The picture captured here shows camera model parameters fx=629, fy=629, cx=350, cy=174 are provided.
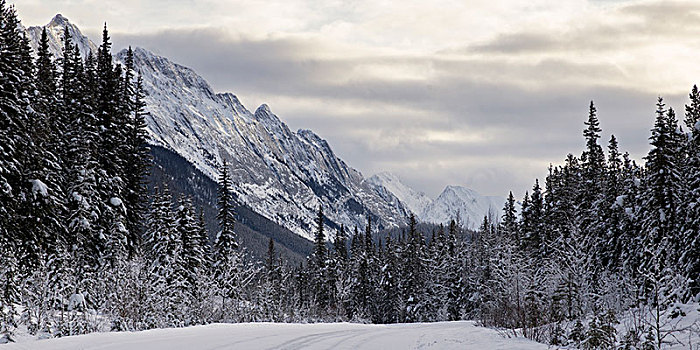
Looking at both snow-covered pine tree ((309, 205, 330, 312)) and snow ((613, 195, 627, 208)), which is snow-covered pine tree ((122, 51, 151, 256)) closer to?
snow ((613, 195, 627, 208))

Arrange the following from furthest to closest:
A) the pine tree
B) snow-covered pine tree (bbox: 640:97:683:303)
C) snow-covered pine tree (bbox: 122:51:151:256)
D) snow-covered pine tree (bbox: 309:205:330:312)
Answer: snow-covered pine tree (bbox: 309:205:330:312) < the pine tree < snow-covered pine tree (bbox: 122:51:151:256) < snow-covered pine tree (bbox: 640:97:683:303)

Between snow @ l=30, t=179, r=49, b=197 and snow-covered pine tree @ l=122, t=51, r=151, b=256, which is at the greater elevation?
snow-covered pine tree @ l=122, t=51, r=151, b=256

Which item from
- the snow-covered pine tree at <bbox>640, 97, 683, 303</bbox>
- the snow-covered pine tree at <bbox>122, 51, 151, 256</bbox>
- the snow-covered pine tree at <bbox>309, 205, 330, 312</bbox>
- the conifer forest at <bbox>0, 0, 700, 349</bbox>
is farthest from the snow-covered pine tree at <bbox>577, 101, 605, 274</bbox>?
the snow-covered pine tree at <bbox>309, 205, 330, 312</bbox>

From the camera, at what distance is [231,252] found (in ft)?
178

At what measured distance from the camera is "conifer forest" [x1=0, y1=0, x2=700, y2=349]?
2228 cm

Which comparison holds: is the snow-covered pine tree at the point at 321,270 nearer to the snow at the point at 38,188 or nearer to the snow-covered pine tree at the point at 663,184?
the snow-covered pine tree at the point at 663,184

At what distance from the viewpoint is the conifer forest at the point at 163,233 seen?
22281mm

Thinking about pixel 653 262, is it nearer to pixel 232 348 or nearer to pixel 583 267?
pixel 232 348

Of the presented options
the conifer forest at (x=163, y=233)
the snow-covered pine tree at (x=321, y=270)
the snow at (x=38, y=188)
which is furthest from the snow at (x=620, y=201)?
the snow-covered pine tree at (x=321, y=270)

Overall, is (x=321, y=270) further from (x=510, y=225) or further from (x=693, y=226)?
(x=693, y=226)

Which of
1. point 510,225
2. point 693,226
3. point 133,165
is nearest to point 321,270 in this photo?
point 510,225

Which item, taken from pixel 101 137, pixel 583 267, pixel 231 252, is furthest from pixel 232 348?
pixel 231 252

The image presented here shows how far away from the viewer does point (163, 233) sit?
156 feet

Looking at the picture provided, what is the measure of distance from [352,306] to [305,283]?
18.5 metres
